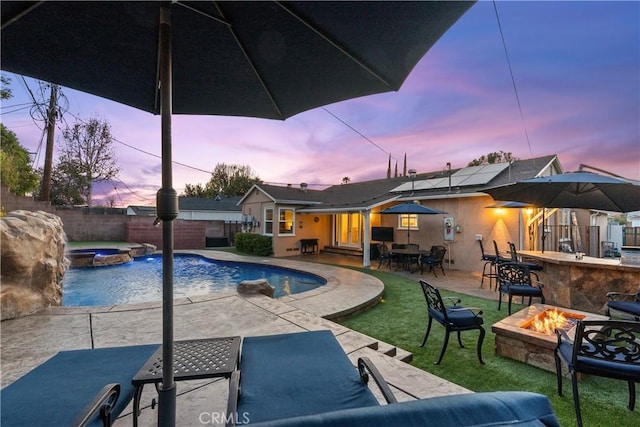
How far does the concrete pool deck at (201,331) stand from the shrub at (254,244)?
843 centimetres

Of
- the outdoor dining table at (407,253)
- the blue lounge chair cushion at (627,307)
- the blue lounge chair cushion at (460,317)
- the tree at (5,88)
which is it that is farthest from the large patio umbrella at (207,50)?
the tree at (5,88)

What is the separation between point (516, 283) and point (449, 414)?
5.68m

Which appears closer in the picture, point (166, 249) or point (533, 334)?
point (166, 249)

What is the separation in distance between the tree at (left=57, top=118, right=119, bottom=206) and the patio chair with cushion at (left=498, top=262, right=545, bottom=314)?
26742 millimetres

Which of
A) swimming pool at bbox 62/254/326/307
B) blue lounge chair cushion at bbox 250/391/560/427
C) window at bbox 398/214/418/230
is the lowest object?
swimming pool at bbox 62/254/326/307

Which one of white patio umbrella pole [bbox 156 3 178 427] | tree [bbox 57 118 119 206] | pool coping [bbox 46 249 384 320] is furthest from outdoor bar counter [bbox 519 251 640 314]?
tree [bbox 57 118 119 206]

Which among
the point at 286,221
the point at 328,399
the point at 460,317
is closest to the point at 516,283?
the point at 460,317

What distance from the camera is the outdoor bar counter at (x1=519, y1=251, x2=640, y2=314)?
5.08 m

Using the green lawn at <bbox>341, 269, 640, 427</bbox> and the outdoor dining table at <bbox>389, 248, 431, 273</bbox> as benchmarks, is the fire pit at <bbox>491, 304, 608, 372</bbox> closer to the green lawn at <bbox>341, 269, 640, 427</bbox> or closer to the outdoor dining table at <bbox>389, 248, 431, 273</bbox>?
the green lawn at <bbox>341, 269, 640, 427</bbox>

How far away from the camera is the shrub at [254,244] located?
1442 centimetres

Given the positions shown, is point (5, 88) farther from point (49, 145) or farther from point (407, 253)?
point (407, 253)

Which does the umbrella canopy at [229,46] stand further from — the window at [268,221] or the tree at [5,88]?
the tree at [5,88]

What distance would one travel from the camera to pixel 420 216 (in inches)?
480

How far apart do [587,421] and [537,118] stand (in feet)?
39.3
